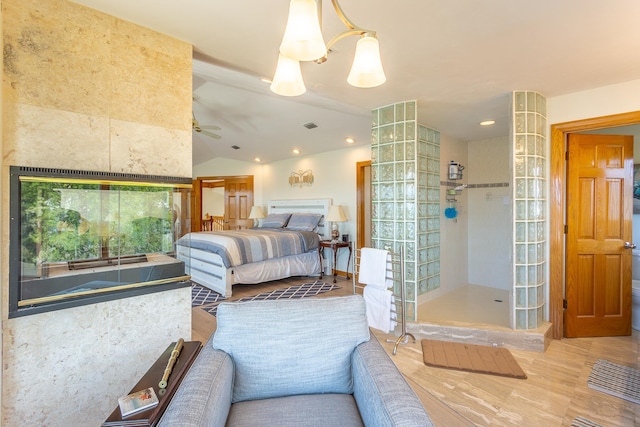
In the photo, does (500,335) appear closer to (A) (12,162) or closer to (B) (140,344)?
(B) (140,344)

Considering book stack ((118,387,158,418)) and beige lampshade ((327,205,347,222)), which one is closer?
book stack ((118,387,158,418))

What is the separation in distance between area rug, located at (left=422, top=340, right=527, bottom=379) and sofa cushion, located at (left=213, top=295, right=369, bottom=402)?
142cm

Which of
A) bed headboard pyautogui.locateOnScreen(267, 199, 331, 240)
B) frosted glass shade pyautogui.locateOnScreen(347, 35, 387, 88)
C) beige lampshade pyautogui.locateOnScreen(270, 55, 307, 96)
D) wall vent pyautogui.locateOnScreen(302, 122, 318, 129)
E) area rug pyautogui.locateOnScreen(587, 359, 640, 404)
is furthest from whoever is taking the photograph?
bed headboard pyautogui.locateOnScreen(267, 199, 331, 240)

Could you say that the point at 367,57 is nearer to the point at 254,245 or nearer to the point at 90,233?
the point at 90,233

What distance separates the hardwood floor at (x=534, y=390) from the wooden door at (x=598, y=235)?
23 centimetres

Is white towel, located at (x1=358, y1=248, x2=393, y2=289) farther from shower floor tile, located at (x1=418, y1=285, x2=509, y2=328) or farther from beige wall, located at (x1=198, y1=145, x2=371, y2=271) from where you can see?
beige wall, located at (x1=198, y1=145, x2=371, y2=271)

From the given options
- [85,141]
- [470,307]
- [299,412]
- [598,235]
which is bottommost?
[470,307]

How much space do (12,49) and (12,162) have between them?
52 cm

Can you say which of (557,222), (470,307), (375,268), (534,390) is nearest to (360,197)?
(470,307)

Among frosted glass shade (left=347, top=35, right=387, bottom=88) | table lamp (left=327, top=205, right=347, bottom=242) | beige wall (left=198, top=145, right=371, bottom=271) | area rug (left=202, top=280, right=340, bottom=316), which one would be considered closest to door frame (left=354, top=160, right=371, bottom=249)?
beige wall (left=198, top=145, right=371, bottom=271)

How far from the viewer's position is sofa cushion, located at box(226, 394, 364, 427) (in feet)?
3.67

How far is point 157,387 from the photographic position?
127 cm

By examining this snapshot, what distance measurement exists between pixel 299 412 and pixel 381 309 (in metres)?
1.69

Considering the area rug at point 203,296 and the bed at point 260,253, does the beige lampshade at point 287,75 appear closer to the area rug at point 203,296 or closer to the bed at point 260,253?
the bed at point 260,253
